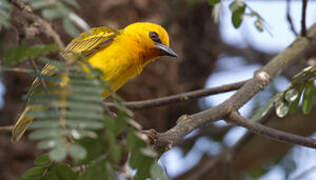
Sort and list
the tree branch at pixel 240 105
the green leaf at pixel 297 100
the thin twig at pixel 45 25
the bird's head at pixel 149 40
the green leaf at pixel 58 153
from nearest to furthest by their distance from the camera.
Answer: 1. the green leaf at pixel 58 153
2. the thin twig at pixel 45 25
3. the tree branch at pixel 240 105
4. the green leaf at pixel 297 100
5. the bird's head at pixel 149 40

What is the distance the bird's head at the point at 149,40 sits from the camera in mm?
3629

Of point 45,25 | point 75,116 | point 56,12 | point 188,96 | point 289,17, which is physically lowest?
point 188,96

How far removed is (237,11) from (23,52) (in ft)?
6.48

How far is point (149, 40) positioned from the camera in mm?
3678

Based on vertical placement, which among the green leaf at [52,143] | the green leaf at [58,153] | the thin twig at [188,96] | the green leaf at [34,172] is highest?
the green leaf at [52,143]

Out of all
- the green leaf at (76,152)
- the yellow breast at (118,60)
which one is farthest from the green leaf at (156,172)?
the yellow breast at (118,60)

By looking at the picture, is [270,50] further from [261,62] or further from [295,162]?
[295,162]

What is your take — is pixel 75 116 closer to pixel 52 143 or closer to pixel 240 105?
pixel 52 143

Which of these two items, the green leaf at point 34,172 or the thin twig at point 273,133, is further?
the thin twig at point 273,133

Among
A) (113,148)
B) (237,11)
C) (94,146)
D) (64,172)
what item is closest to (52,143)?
(113,148)

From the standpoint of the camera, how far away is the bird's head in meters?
3.63

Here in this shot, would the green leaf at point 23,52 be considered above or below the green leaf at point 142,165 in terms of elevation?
above

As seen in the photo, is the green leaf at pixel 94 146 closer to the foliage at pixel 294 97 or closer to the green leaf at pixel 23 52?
the green leaf at pixel 23 52

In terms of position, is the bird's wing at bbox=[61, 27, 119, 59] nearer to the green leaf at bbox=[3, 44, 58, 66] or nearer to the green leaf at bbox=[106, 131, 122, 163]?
the green leaf at bbox=[3, 44, 58, 66]
